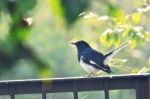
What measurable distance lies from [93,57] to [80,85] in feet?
10.7

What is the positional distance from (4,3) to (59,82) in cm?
113

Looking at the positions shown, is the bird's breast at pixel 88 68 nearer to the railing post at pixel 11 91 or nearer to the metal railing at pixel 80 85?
the metal railing at pixel 80 85

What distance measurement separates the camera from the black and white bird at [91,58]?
478 cm

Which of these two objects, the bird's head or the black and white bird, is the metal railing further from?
the bird's head

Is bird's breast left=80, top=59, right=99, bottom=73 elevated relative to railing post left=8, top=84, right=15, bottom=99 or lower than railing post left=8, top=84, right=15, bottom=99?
elevated

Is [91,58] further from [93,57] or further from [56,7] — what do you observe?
[56,7]

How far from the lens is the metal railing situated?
5.69ft

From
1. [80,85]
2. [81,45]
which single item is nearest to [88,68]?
[81,45]

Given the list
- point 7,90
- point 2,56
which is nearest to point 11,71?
point 2,56

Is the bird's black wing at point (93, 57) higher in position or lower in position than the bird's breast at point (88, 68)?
higher

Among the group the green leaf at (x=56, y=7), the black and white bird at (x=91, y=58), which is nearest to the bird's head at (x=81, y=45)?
the black and white bird at (x=91, y=58)

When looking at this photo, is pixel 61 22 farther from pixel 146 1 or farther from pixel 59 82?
pixel 146 1

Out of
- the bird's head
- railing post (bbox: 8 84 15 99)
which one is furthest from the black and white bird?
railing post (bbox: 8 84 15 99)

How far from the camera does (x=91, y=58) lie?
198 inches
